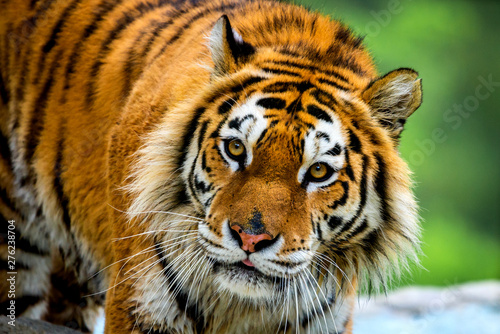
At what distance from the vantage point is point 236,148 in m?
1.45

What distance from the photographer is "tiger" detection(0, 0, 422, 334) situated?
1414 millimetres

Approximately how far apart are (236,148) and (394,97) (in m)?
0.39

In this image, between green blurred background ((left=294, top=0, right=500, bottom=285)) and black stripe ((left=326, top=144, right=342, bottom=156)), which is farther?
green blurred background ((left=294, top=0, right=500, bottom=285))

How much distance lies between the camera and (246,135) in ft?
4.70

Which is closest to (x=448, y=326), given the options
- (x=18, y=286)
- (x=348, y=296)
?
(x=348, y=296)

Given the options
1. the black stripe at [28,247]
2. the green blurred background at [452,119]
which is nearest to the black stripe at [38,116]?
the black stripe at [28,247]

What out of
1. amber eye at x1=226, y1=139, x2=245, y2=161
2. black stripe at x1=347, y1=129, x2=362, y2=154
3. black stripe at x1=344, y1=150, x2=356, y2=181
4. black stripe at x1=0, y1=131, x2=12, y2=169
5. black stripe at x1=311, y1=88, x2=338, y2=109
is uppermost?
black stripe at x1=311, y1=88, x2=338, y2=109

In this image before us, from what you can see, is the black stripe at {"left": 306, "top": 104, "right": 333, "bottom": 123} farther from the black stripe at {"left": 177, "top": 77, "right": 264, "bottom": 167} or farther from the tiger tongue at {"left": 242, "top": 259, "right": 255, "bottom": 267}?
the tiger tongue at {"left": 242, "top": 259, "right": 255, "bottom": 267}

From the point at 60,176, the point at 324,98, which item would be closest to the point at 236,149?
the point at 324,98

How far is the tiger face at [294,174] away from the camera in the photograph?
1.37 m

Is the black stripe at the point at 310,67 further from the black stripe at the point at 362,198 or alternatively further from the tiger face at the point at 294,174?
the black stripe at the point at 362,198

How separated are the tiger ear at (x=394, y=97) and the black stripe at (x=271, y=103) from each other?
0.65 ft

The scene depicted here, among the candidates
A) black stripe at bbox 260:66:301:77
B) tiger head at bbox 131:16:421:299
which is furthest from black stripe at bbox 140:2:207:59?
black stripe at bbox 260:66:301:77

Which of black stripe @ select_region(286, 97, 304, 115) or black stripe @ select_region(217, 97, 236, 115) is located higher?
black stripe @ select_region(286, 97, 304, 115)
